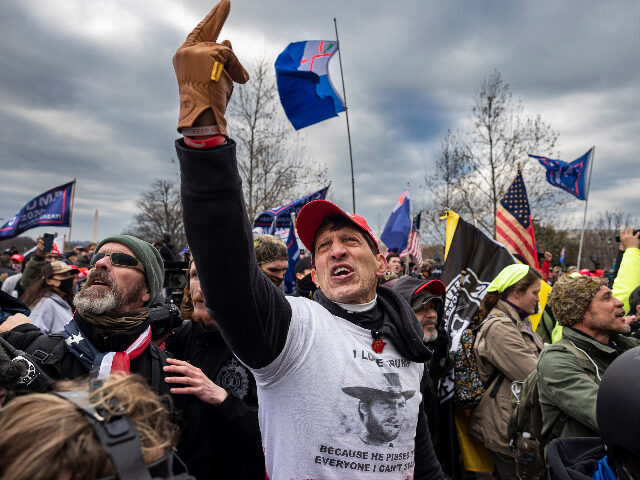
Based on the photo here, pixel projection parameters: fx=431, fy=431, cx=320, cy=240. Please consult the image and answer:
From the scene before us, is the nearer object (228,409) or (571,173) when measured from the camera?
(228,409)

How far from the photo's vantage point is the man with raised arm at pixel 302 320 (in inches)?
43.6

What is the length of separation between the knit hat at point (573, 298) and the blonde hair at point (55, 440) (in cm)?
299

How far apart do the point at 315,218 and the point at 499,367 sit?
7.93ft

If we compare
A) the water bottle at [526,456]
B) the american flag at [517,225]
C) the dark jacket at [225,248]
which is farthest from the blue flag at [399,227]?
the dark jacket at [225,248]

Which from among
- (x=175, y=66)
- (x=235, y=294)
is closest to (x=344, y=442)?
(x=235, y=294)

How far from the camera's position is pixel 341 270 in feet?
6.13

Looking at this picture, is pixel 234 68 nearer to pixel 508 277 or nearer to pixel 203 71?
pixel 203 71

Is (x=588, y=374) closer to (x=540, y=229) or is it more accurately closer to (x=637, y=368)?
(x=637, y=368)

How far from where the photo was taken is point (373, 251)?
208cm

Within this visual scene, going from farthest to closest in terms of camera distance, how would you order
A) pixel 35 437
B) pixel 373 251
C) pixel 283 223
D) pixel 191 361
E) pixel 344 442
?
pixel 283 223 → pixel 191 361 → pixel 373 251 → pixel 344 442 → pixel 35 437

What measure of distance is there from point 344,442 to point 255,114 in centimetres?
1760

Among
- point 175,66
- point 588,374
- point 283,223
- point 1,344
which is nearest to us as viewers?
point 175,66

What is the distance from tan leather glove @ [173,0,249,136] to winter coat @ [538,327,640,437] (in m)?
2.62

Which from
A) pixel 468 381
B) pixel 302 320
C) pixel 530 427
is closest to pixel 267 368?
pixel 302 320
